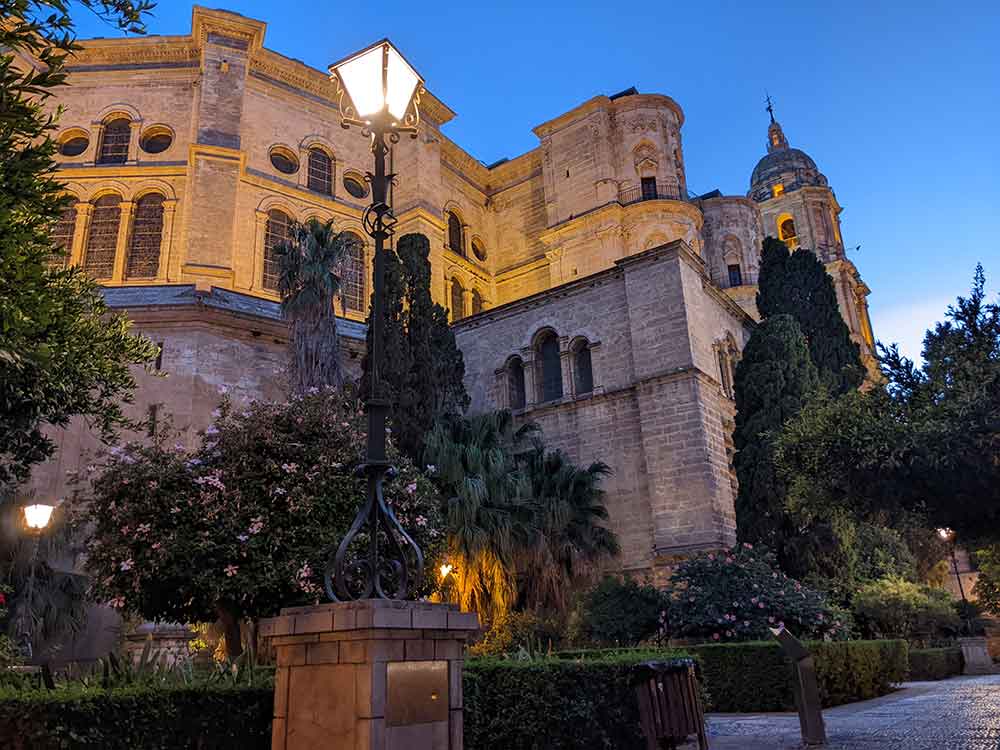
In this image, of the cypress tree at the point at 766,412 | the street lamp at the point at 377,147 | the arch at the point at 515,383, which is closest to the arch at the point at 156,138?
the arch at the point at 515,383

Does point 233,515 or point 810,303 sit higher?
point 810,303

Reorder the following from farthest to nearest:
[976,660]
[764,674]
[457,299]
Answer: [457,299]
[976,660]
[764,674]

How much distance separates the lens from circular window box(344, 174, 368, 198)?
30.2 m

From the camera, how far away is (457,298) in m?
31.5

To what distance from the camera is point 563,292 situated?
21.8m

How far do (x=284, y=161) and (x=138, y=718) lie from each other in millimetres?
26750

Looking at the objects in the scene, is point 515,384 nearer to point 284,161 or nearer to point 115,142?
point 284,161

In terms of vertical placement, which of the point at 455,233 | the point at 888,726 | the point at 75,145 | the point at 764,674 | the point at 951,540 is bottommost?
the point at 888,726

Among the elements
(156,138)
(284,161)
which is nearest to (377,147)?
(284,161)

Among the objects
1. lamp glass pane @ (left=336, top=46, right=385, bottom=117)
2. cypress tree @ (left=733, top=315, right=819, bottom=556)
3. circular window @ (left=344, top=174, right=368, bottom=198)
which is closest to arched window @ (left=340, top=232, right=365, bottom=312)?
circular window @ (left=344, top=174, right=368, bottom=198)

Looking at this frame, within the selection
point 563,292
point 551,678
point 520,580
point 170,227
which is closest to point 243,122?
point 170,227

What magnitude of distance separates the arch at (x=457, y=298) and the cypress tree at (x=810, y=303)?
39.8ft

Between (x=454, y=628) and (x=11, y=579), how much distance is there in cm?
1464

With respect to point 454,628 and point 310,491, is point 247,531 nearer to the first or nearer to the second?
point 310,491
